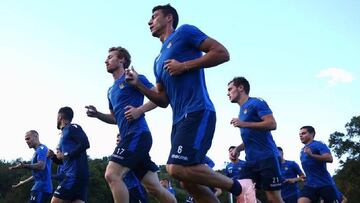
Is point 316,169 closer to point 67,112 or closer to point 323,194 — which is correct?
point 323,194

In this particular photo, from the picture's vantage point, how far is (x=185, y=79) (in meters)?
5.38

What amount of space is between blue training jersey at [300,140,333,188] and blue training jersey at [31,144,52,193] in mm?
6537

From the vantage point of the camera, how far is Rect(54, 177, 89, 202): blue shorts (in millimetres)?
9109

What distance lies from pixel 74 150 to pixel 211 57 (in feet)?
16.1

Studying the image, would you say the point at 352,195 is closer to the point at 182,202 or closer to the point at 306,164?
the point at 182,202

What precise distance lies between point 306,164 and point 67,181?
552 centimetres

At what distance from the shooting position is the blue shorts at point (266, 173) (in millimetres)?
8503

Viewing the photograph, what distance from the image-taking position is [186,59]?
5543mm

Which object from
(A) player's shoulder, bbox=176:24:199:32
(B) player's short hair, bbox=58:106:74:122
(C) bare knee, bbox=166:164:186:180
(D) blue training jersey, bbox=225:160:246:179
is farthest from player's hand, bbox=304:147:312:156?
(C) bare knee, bbox=166:164:186:180

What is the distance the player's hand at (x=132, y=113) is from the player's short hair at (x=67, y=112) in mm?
3062

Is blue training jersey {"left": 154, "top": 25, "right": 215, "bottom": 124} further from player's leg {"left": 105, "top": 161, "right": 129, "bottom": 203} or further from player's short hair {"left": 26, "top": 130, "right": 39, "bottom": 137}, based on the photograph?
player's short hair {"left": 26, "top": 130, "right": 39, "bottom": 137}

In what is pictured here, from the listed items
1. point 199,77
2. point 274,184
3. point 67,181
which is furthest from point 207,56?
point 67,181

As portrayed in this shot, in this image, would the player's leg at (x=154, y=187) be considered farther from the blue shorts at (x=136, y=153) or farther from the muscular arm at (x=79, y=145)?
the muscular arm at (x=79, y=145)

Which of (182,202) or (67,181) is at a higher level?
(182,202)
